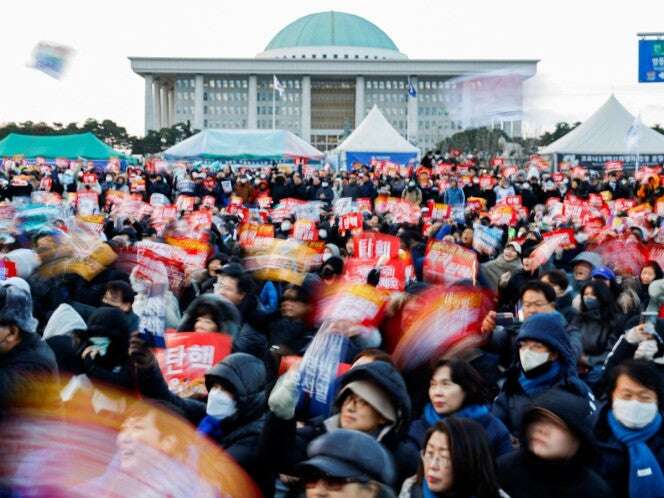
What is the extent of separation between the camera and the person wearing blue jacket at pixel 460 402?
3197 millimetres

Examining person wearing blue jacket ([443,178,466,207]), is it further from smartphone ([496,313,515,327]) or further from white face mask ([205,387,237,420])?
white face mask ([205,387,237,420])

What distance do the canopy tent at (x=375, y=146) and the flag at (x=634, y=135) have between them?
5.83 metres

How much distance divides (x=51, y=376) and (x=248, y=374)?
770 mm

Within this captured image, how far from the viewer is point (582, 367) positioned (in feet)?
15.6

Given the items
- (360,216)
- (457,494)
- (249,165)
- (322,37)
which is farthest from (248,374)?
(322,37)

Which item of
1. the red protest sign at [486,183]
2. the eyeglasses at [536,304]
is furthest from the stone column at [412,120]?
the eyeglasses at [536,304]

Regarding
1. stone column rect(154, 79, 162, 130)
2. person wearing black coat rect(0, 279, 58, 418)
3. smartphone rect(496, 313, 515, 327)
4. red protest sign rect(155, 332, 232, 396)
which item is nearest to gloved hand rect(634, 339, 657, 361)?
smartphone rect(496, 313, 515, 327)

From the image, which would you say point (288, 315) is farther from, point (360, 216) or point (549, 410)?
point (360, 216)

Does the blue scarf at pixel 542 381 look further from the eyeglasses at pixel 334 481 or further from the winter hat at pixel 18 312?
the winter hat at pixel 18 312

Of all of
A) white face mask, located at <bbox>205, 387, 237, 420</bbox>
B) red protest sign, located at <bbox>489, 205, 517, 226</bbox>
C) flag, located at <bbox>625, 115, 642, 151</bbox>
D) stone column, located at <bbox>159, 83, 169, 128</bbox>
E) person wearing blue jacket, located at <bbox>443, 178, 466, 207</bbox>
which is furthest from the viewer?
stone column, located at <bbox>159, 83, 169, 128</bbox>

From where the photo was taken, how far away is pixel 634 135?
24.6 metres

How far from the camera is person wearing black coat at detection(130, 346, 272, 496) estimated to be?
3.11m

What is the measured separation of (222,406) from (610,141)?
2438 cm

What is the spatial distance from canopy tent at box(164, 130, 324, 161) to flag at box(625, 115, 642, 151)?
887 cm
